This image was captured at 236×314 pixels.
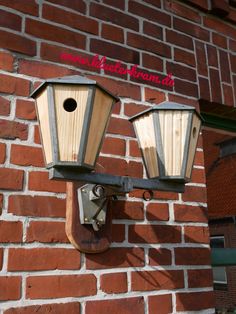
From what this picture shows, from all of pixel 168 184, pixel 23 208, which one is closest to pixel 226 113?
pixel 168 184

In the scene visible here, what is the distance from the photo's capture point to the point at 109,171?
47.8 inches

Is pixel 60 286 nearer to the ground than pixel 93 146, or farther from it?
nearer to the ground

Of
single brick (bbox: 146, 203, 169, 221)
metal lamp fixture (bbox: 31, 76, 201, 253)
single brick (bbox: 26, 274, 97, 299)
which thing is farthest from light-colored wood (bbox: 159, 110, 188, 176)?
single brick (bbox: 26, 274, 97, 299)

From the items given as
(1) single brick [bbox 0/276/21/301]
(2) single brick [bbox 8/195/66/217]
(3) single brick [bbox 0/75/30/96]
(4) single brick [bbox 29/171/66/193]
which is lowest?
(1) single brick [bbox 0/276/21/301]

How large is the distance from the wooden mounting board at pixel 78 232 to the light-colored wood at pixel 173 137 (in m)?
0.27

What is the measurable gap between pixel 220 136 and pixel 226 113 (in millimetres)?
194

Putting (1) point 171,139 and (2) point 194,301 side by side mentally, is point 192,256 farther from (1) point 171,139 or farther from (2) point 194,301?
(1) point 171,139

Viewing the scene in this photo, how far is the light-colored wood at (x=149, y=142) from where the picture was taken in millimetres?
1033

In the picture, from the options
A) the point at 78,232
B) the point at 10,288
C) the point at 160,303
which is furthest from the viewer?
the point at 160,303

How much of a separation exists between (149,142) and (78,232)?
324mm

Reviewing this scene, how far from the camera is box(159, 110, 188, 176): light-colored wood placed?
→ 3.32 ft

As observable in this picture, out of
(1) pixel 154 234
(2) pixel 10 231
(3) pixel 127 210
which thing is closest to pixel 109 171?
(3) pixel 127 210

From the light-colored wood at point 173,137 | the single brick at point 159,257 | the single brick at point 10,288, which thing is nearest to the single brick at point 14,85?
the light-colored wood at point 173,137

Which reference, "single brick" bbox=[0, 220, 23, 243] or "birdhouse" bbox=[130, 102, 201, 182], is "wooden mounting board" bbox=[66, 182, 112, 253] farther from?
"birdhouse" bbox=[130, 102, 201, 182]
